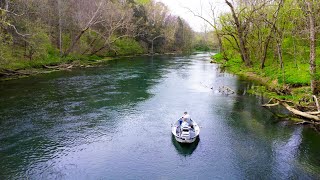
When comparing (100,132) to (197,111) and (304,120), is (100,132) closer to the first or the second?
(197,111)

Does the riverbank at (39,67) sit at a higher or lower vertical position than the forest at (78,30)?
lower

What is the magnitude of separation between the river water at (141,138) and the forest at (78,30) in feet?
39.7

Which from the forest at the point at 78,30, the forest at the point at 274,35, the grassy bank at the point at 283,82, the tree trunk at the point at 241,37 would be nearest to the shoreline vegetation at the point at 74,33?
the forest at the point at 78,30

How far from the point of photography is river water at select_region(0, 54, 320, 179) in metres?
16.3

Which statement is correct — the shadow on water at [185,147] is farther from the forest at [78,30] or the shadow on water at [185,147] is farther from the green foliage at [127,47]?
the green foliage at [127,47]

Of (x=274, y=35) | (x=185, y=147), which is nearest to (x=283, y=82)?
(x=274, y=35)

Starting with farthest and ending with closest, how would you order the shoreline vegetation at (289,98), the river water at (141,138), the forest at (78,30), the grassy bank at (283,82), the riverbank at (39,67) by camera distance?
the forest at (78,30) < the riverbank at (39,67) < the grassy bank at (283,82) < the shoreline vegetation at (289,98) < the river water at (141,138)

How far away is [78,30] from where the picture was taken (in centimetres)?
6975

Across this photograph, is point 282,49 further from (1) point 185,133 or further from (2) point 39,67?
(2) point 39,67

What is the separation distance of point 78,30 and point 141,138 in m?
55.1

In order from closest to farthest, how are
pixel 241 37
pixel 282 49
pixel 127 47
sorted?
1. pixel 241 37
2. pixel 282 49
3. pixel 127 47

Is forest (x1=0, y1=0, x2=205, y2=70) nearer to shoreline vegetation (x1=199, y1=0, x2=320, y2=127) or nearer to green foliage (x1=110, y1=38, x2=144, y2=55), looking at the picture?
green foliage (x1=110, y1=38, x2=144, y2=55)

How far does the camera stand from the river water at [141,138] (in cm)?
1631

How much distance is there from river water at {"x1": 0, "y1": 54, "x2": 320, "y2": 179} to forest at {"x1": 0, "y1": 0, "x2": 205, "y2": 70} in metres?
12.1
